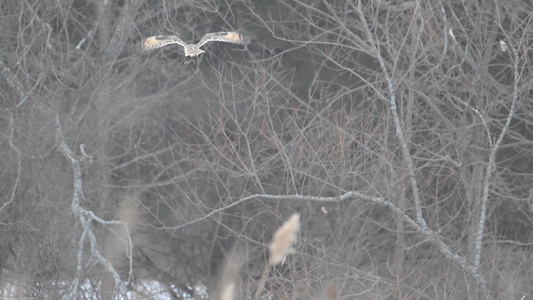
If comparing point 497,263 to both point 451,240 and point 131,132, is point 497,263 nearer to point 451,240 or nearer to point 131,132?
point 451,240

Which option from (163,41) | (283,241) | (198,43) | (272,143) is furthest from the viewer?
(272,143)

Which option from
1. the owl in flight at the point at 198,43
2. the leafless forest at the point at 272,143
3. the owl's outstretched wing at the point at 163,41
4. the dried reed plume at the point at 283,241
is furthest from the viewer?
the leafless forest at the point at 272,143

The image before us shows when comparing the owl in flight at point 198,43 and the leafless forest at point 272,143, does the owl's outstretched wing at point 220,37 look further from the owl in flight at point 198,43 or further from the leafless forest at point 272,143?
the leafless forest at point 272,143

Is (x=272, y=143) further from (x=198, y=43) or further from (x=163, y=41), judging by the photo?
(x=163, y=41)

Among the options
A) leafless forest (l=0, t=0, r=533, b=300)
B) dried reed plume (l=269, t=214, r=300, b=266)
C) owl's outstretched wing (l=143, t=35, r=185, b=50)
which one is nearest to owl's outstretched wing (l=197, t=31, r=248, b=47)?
owl's outstretched wing (l=143, t=35, r=185, b=50)

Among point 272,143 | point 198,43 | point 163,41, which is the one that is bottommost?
point 272,143

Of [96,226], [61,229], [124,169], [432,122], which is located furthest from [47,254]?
[432,122]

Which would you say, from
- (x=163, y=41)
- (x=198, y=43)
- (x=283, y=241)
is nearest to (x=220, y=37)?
(x=198, y=43)

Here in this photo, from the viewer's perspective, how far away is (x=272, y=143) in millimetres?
8961

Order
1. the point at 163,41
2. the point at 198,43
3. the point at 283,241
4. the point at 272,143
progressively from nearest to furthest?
the point at 283,241 → the point at 163,41 → the point at 198,43 → the point at 272,143

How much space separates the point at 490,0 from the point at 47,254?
6.06 metres

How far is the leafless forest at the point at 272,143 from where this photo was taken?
30.8 feet

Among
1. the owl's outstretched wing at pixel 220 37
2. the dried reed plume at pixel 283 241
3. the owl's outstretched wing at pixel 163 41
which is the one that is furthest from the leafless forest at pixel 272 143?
the dried reed plume at pixel 283 241

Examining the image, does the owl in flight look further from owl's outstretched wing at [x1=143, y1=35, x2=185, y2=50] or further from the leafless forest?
the leafless forest
